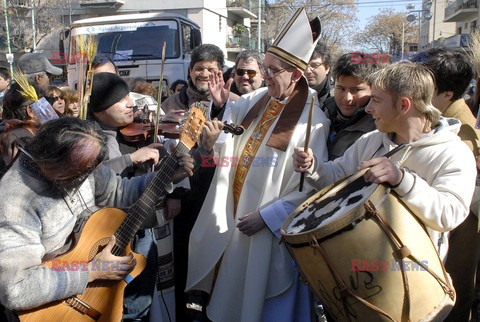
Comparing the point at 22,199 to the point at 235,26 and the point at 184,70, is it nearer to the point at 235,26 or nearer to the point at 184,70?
the point at 184,70

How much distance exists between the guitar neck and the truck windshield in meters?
6.15

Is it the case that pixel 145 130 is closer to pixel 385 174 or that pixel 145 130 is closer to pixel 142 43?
pixel 385 174

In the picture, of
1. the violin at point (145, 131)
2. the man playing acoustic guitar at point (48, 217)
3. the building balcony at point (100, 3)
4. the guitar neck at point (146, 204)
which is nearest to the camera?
the man playing acoustic guitar at point (48, 217)

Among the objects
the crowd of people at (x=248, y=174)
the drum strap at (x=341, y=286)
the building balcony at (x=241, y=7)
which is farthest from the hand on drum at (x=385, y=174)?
the building balcony at (x=241, y=7)

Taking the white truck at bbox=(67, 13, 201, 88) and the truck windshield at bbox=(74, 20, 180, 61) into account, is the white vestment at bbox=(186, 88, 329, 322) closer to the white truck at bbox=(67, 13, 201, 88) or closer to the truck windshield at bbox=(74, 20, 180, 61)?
the white truck at bbox=(67, 13, 201, 88)

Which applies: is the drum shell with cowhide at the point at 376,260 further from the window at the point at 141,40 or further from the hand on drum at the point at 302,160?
the window at the point at 141,40

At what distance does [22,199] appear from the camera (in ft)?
6.70

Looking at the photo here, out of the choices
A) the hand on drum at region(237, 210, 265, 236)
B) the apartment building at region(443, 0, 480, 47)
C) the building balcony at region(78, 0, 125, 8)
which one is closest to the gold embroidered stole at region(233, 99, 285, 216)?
the hand on drum at region(237, 210, 265, 236)

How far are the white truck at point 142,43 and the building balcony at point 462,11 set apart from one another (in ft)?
110

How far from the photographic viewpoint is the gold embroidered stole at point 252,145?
2836 mm

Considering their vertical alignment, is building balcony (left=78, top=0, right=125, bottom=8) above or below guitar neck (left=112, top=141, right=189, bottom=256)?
above

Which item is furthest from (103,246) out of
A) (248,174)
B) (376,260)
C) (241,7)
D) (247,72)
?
(241,7)

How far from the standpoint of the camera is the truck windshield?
328 inches

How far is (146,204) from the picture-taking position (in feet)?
8.13
